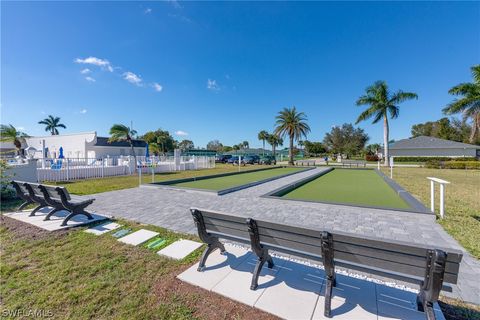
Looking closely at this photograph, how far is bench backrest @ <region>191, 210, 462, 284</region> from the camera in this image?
1827 millimetres

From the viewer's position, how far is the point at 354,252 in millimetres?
2096

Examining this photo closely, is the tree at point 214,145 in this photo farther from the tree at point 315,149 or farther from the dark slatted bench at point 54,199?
the dark slatted bench at point 54,199

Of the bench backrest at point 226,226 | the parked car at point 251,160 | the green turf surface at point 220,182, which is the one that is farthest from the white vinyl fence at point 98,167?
the bench backrest at point 226,226

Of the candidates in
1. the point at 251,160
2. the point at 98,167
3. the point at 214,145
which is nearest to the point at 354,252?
the point at 98,167

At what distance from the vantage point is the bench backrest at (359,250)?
183 centimetres

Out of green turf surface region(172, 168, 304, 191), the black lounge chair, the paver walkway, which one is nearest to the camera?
the paver walkway

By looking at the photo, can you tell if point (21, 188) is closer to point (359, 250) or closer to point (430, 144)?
point (359, 250)

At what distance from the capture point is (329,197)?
8.20 m

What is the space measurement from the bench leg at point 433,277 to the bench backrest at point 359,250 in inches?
1.3

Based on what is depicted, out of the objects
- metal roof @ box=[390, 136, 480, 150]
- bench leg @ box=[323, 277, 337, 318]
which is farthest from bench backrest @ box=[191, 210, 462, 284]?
metal roof @ box=[390, 136, 480, 150]

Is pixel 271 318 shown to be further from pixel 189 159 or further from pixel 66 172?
pixel 189 159

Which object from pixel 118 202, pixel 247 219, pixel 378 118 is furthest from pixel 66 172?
pixel 378 118

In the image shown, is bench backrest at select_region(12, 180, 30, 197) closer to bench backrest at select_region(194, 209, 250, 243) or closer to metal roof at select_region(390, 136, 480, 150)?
bench backrest at select_region(194, 209, 250, 243)

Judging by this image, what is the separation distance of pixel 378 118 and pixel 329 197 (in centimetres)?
2799
